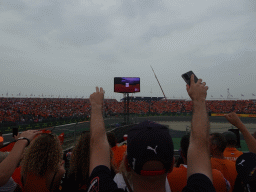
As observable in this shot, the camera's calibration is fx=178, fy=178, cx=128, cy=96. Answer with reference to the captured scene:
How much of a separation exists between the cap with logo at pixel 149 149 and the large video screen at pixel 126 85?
19323mm

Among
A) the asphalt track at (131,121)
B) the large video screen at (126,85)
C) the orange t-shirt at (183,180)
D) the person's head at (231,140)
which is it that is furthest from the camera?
the large video screen at (126,85)

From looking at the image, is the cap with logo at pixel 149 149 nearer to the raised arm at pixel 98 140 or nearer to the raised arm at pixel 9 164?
the raised arm at pixel 98 140

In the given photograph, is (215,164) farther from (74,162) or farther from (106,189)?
(106,189)

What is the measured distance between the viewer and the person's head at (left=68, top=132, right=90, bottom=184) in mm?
2285

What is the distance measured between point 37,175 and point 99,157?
125 cm

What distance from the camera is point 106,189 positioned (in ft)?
3.51

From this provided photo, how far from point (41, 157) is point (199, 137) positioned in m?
1.82

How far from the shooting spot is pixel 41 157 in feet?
7.01

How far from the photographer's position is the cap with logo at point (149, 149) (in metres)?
1.05

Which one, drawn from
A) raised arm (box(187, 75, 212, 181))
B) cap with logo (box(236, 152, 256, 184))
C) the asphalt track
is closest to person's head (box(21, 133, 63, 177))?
raised arm (box(187, 75, 212, 181))

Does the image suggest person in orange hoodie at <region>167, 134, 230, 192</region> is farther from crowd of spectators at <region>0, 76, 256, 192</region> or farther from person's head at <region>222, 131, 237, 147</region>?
person's head at <region>222, 131, 237, 147</region>

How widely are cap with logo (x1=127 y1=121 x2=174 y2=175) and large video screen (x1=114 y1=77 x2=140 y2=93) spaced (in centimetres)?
1932

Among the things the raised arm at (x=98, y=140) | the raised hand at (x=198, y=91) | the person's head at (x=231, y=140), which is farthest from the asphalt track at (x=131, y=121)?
the raised hand at (x=198, y=91)

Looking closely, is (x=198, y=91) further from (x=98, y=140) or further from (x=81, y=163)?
(x=81, y=163)
